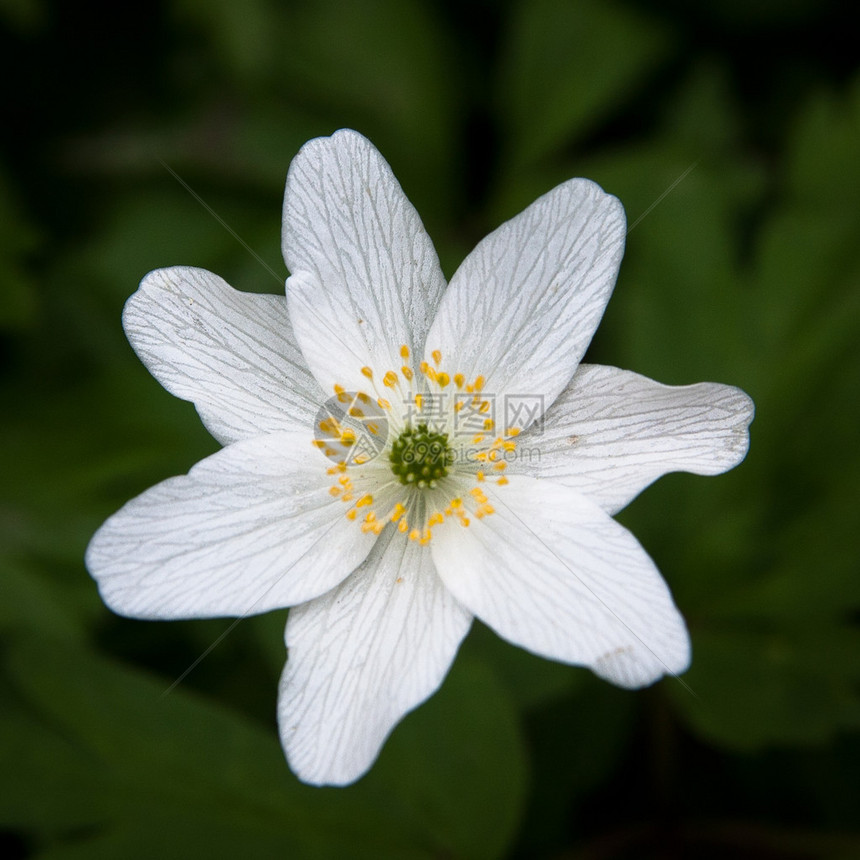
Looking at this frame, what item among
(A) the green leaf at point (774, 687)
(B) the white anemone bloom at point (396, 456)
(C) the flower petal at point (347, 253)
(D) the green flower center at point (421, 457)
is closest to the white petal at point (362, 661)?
(B) the white anemone bloom at point (396, 456)

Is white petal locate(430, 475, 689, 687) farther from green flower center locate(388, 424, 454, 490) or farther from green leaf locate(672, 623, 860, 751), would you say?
green leaf locate(672, 623, 860, 751)

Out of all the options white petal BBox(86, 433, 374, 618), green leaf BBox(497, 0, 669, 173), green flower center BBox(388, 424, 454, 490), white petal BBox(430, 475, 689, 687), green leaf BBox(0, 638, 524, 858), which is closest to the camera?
white petal BBox(430, 475, 689, 687)

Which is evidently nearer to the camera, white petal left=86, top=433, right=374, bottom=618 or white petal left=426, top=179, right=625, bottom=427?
white petal left=86, top=433, right=374, bottom=618

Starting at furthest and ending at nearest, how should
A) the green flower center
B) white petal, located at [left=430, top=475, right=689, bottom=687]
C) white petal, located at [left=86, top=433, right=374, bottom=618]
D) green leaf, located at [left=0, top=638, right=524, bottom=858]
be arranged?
green leaf, located at [left=0, top=638, right=524, bottom=858], the green flower center, white petal, located at [left=86, top=433, right=374, bottom=618], white petal, located at [left=430, top=475, right=689, bottom=687]

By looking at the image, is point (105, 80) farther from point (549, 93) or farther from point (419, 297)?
point (419, 297)

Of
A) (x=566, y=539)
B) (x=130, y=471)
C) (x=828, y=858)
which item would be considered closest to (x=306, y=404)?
(x=566, y=539)

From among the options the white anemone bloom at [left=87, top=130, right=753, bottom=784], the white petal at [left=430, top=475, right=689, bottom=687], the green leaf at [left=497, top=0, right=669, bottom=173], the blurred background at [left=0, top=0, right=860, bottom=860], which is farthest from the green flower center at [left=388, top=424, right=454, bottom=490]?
the green leaf at [left=497, top=0, right=669, bottom=173]

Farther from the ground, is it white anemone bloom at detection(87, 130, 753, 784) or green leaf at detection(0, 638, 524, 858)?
white anemone bloom at detection(87, 130, 753, 784)

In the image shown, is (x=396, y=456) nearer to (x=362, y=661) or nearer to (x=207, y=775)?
(x=362, y=661)

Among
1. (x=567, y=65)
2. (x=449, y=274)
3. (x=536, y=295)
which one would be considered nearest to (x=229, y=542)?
(x=536, y=295)
